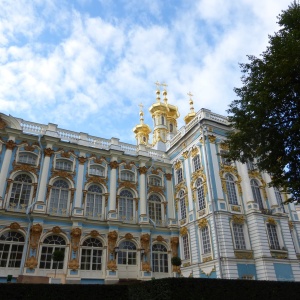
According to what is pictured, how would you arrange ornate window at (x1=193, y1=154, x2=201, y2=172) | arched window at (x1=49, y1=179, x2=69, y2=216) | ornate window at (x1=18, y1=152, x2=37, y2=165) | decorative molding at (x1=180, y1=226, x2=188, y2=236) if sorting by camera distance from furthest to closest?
ornate window at (x1=193, y1=154, x2=201, y2=172) → decorative molding at (x1=180, y1=226, x2=188, y2=236) → ornate window at (x1=18, y1=152, x2=37, y2=165) → arched window at (x1=49, y1=179, x2=69, y2=216)

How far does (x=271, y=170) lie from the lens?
13570mm

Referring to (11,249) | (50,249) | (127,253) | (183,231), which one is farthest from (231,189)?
(11,249)

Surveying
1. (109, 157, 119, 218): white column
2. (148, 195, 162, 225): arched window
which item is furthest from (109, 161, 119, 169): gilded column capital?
(148, 195, 162, 225): arched window

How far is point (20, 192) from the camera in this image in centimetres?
2066

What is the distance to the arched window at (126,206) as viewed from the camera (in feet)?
75.3

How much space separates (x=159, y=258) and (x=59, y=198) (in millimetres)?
8522

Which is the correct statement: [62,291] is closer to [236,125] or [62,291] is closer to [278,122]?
[236,125]

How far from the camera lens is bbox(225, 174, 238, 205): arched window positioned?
68.5 ft

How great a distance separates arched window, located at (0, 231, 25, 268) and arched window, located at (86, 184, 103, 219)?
4751 mm

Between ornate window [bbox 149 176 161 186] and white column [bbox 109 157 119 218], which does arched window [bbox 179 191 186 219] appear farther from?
white column [bbox 109 157 119 218]

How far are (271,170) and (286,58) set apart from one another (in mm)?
4878

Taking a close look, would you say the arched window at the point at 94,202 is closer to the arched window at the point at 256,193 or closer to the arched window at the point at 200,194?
the arched window at the point at 200,194

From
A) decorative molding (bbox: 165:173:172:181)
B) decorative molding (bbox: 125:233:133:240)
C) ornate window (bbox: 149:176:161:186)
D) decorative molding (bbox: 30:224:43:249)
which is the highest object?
decorative molding (bbox: 165:173:172:181)

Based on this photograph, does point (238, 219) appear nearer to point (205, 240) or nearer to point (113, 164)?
point (205, 240)
